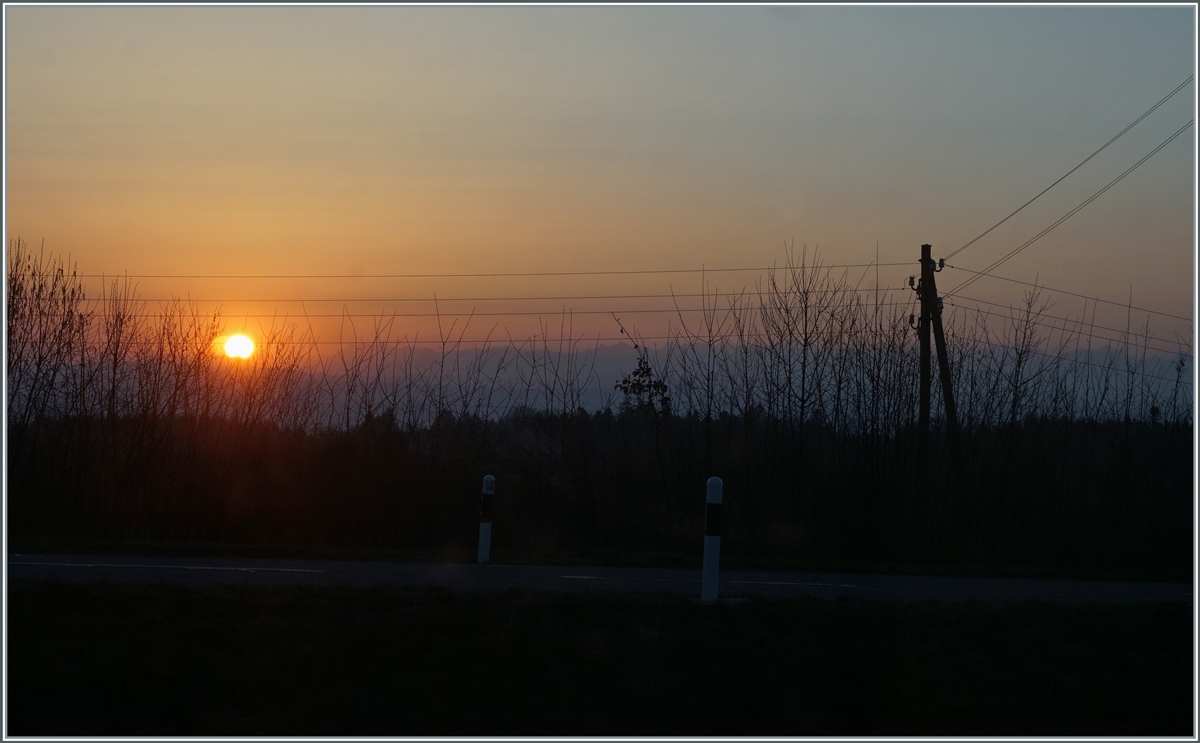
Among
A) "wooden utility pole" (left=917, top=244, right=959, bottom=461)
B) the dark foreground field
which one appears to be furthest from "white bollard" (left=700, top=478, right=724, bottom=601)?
"wooden utility pole" (left=917, top=244, right=959, bottom=461)

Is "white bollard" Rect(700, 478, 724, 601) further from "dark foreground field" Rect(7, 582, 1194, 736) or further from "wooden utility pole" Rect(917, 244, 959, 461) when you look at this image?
"wooden utility pole" Rect(917, 244, 959, 461)

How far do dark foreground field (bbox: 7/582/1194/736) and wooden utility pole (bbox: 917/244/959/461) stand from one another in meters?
9.79

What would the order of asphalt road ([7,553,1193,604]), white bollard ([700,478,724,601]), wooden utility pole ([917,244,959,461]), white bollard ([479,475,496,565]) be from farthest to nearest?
wooden utility pole ([917,244,959,461]), white bollard ([479,475,496,565]), asphalt road ([7,553,1193,604]), white bollard ([700,478,724,601])

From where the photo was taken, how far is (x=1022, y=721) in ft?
18.2

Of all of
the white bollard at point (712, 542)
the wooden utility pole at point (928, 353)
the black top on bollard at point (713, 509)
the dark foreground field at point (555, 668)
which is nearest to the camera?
the dark foreground field at point (555, 668)

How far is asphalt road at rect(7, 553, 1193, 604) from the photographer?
9.30m

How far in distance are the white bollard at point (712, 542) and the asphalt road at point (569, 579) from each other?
79cm

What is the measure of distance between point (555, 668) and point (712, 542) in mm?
2420

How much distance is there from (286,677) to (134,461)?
11033 mm

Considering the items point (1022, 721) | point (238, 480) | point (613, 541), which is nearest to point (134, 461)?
point (238, 480)

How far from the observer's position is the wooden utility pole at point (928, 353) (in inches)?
674

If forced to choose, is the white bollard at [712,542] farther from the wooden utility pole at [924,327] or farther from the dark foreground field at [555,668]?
the wooden utility pole at [924,327]

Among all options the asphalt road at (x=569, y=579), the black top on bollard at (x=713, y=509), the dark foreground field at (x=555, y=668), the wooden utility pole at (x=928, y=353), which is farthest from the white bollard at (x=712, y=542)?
the wooden utility pole at (x=928, y=353)

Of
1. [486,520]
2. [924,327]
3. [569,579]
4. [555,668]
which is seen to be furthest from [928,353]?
[555,668]
